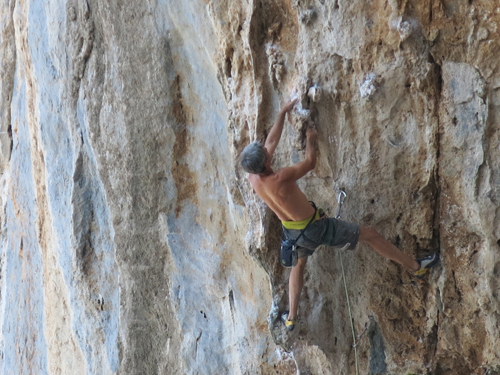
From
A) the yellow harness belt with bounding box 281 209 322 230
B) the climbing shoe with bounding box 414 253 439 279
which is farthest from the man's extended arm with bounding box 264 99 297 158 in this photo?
the climbing shoe with bounding box 414 253 439 279

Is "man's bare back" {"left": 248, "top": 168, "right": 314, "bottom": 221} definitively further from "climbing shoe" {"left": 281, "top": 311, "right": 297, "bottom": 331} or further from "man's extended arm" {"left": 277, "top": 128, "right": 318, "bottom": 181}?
"climbing shoe" {"left": 281, "top": 311, "right": 297, "bottom": 331}

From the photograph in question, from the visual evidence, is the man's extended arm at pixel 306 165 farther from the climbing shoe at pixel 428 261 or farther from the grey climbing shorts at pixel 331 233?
the climbing shoe at pixel 428 261

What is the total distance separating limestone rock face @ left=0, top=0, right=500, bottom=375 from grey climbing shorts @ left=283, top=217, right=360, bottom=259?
27 cm

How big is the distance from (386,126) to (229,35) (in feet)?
5.84

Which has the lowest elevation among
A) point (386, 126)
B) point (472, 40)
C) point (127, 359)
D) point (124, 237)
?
point (127, 359)

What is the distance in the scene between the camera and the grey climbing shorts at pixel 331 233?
4.37 metres

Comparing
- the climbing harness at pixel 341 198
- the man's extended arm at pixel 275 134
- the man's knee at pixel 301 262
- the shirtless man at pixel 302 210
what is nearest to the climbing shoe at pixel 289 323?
the man's knee at pixel 301 262

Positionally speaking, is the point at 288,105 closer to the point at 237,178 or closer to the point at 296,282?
the point at 237,178

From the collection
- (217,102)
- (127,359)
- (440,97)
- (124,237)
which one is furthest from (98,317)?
(440,97)

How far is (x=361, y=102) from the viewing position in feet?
14.2

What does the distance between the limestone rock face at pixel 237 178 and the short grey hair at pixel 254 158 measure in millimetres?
483

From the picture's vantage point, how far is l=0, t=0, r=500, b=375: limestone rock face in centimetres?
416

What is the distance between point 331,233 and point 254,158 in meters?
0.92

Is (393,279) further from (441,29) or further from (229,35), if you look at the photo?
(229,35)
